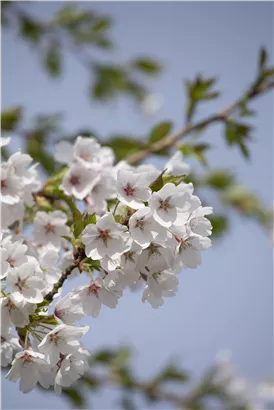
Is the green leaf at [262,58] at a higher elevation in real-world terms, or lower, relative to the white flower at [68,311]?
higher

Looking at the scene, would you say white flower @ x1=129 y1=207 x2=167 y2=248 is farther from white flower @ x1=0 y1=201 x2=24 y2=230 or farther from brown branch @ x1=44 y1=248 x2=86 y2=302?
white flower @ x1=0 y1=201 x2=24 y2=230

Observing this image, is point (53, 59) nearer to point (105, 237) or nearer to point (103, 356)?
point (103, 356)

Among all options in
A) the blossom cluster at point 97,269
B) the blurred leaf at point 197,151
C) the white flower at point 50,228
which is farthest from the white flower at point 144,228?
the blurred leaf at point 197,151

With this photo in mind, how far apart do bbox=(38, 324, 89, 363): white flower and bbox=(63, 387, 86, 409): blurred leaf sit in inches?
64.0

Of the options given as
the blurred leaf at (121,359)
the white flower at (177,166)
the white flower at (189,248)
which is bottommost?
the blurred leaf at (121,359)

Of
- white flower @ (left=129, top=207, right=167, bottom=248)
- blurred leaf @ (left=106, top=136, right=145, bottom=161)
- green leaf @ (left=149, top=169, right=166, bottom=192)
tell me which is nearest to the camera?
white flower @ (left=129, top=207, right=167, bottom=248)

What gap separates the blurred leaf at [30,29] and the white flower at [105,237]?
2264mm

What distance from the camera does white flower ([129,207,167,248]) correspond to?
98 cm

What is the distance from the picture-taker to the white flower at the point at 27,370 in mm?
1012

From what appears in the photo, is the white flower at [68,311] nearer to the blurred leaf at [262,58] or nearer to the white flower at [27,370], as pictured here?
the white flower at [27,370]

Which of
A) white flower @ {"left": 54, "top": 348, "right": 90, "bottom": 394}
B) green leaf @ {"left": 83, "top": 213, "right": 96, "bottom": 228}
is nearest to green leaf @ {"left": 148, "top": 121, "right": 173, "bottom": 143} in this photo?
green leaf @ {"left": 83, "top": 213, "right": 96, "bottom": 228}

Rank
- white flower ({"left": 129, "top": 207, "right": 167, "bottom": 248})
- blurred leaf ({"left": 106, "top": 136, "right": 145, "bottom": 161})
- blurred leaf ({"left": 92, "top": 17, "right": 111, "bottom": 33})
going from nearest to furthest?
white flower ({"left": 129, "top": 207, "right": 167, "bottom": 248}) → blurred leaf ({"left": 106, "top": 136, "right": 145, "bottom": 161}) → blurred leaf ({"left": 92, "top": 17, "right": 111, "bottom": 33})

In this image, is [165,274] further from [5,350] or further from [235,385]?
[235,385]

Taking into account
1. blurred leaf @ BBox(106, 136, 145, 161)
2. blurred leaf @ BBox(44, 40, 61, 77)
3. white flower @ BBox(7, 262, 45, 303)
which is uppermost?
white flower @ BBox(7, 262, 45, 303)
